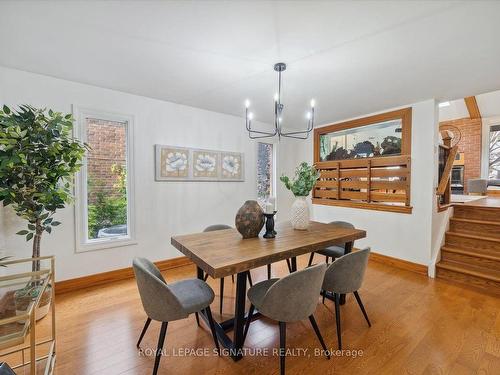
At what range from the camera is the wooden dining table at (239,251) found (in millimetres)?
1545

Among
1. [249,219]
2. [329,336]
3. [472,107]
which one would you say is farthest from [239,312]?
[472,107]

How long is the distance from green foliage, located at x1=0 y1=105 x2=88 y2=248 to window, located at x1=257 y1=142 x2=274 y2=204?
2962 mm

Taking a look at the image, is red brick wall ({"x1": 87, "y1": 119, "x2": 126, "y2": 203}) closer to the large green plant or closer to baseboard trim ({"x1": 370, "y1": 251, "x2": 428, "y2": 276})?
the large green plant

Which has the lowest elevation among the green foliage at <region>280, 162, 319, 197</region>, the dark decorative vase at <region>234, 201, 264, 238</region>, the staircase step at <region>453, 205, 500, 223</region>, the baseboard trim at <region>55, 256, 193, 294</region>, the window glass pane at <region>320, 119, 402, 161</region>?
the baseboard trim at <region>55, 256, 193, 294</region>

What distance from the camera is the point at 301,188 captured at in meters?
2.29

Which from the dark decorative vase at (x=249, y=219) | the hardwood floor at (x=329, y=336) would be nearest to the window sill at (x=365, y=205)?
the hardwood floor at (x=329, y=336)

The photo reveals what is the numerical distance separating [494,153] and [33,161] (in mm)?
9401

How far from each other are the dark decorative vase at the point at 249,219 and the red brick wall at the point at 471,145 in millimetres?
7375

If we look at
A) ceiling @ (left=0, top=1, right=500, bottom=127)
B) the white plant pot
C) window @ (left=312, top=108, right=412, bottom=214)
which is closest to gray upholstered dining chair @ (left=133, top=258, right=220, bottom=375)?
the white plant pot

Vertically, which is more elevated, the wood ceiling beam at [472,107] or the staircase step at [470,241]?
the wood ceiling beam at [472,107]

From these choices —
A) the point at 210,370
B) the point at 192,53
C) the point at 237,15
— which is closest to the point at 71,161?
the point at 192,53

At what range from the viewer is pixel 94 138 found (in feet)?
9.61

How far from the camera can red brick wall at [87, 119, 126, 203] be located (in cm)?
291
